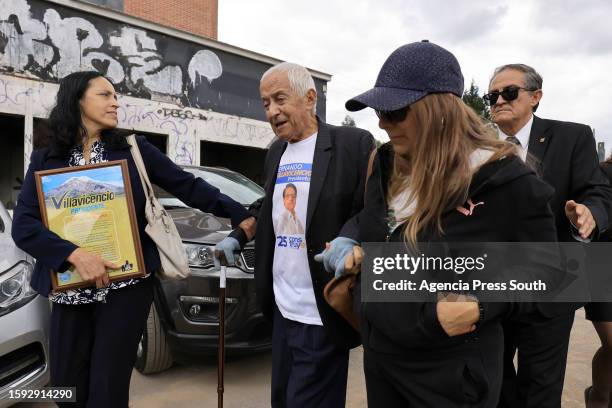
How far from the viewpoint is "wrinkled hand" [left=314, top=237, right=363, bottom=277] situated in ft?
4.77

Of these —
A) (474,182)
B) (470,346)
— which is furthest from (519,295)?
(474,182)

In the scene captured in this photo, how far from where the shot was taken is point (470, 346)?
4.11ft

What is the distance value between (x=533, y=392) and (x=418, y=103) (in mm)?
1562

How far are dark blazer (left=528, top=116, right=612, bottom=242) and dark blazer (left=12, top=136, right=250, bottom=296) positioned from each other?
1504 millimetres

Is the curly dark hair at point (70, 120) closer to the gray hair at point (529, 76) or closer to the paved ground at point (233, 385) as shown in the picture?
the paved ground at point (233, 385)

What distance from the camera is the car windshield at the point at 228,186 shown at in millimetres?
4241

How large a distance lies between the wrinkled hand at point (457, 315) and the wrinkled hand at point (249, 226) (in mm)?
1342

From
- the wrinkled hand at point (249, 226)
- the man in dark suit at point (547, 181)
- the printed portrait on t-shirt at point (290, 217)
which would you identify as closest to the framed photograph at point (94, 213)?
the wrinkled hand at point (249, 226)

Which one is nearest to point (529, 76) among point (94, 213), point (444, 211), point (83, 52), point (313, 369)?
point (444, 211)

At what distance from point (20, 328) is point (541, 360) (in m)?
2.68

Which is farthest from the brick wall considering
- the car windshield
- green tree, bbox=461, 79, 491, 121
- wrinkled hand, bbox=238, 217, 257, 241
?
wrinkled hand, bbox=238, 217, 257, 241

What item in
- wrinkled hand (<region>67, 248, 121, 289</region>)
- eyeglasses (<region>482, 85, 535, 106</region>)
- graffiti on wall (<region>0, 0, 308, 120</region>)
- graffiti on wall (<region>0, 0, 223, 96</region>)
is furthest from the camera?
graffiti on wall (<region>0, 0, 308, 120</region>)

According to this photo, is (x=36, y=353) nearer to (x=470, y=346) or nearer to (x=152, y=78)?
(x=470, y=346)

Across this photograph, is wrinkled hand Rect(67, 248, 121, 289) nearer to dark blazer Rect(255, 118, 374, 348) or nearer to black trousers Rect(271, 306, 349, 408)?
dark blazer Rect(255, 118, 374, 348)
